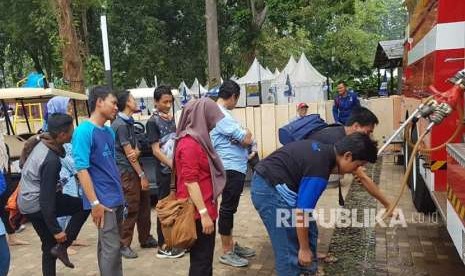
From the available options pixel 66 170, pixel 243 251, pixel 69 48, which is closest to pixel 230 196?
pixel 243 251

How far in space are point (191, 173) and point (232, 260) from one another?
73.6 inches

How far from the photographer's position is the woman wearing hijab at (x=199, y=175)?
3.28 meters

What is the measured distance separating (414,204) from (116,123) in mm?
4019

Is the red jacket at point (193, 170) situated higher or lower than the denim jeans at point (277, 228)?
higher

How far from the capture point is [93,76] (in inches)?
537

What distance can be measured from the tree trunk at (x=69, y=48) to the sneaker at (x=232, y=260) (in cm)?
798

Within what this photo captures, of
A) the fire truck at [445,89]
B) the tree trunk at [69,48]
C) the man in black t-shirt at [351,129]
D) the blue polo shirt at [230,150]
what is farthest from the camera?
the tree trunk at [69,48]

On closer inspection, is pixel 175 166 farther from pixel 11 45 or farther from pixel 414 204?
pixel 11 45

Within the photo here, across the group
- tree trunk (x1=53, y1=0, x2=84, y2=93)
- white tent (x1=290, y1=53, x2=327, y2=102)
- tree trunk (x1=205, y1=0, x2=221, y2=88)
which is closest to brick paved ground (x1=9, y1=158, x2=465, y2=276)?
tree trunk (x1=53, y1=0, x2=84, y2=93)

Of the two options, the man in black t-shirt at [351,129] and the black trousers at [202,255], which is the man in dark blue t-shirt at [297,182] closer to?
the black trousers at [202,255]

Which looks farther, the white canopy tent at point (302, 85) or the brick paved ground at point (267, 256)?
the white canopy tent at point (302, 85)

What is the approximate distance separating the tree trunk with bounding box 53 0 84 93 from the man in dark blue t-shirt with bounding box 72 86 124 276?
8449 millimetres

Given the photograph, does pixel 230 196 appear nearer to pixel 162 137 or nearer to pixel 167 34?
pixel 162 137

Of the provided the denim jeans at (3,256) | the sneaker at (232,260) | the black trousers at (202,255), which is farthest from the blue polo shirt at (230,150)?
the denim jeans at (3,256)
